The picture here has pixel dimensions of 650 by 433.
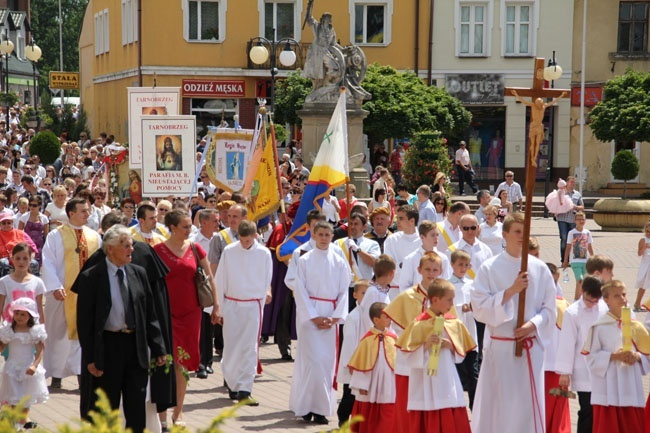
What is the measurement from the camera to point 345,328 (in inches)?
416

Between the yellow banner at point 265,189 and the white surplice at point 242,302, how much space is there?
3522mm

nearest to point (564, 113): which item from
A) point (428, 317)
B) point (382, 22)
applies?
point (382, 22)

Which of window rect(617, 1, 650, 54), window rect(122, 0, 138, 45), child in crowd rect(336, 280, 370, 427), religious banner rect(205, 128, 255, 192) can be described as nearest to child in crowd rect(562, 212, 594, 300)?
religious banner rect(205, 128, 255, 192)

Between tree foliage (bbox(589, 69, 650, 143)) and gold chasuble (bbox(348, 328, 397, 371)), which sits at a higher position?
tree foliage (bbox(589, 69, 650, 143))

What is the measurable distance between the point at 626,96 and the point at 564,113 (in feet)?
26.6

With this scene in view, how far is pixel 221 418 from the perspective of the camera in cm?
450

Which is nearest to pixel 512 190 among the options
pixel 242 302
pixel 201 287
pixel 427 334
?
pixel 242 302

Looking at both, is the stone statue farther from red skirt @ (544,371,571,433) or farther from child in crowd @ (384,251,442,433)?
red skirt @ (544,371,571,433)

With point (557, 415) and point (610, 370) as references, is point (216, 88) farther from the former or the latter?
point (610, 370)

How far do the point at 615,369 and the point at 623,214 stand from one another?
75.3 feet

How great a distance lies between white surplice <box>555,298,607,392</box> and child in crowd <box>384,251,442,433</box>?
106cm

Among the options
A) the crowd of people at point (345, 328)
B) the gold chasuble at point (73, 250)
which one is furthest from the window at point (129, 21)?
the gold chasuble at point (73, 250)

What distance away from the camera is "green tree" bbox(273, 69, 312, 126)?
3703 centimetres

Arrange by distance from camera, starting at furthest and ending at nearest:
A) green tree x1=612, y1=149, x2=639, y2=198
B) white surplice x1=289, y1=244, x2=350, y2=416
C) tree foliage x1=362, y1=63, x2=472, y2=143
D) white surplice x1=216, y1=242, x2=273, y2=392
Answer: tree foliage x1=362, y1=63, x2=472, y2=143 → green tree x1=612, y1=149, x2=639, y2=198 → white surplice x1=216, y1=242, x2=273, y2=392 → white surplice x1=289, y1=244, x2=350, y2=416
